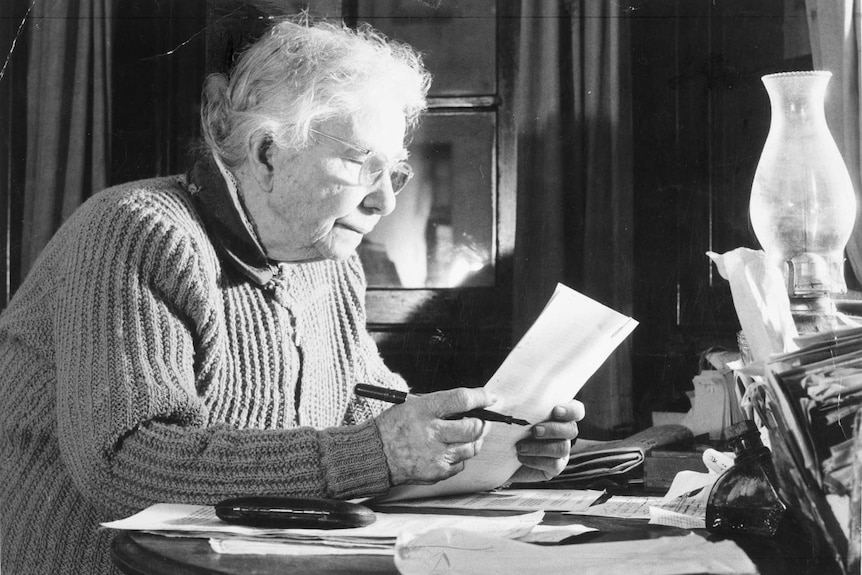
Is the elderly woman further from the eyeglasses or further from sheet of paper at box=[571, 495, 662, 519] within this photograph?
sheet of paper at box=[571, 495, 662, 519]

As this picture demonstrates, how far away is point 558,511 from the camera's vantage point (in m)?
1.06

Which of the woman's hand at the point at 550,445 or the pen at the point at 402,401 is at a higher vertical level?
the pen at the point at 402,401

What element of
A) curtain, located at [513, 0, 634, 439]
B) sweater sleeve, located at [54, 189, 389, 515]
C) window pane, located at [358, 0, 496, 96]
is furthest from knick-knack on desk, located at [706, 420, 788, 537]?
window pane, located at [358, 0, 496, 96]

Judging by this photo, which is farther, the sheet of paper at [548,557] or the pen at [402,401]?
the pen at [402,401]

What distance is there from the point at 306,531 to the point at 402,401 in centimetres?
34

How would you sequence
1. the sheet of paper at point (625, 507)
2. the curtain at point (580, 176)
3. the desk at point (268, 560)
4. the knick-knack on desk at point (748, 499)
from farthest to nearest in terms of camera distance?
the curtain at point (580, 176) → the sheet of paper at point (625, 507) → the knick-knack on desk at point (748, 499) → the desk at point (268, 560)

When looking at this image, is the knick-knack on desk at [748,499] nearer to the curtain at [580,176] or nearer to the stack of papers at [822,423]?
the stack of papers at [822,423]

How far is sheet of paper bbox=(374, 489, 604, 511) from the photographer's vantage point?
109cm

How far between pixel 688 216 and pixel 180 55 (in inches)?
44.5

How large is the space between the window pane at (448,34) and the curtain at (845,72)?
0.63 m

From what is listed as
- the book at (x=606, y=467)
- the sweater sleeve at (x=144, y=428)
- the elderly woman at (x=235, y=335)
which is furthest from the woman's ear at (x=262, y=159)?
the book at (x=606, y=467)

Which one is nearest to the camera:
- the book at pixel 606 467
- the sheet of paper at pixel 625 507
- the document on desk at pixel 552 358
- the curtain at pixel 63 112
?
the sheet of paper at pixel 625 507

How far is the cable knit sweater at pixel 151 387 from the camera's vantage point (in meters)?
1.08

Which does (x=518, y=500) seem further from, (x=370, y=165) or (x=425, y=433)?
(x=370, y=165)
